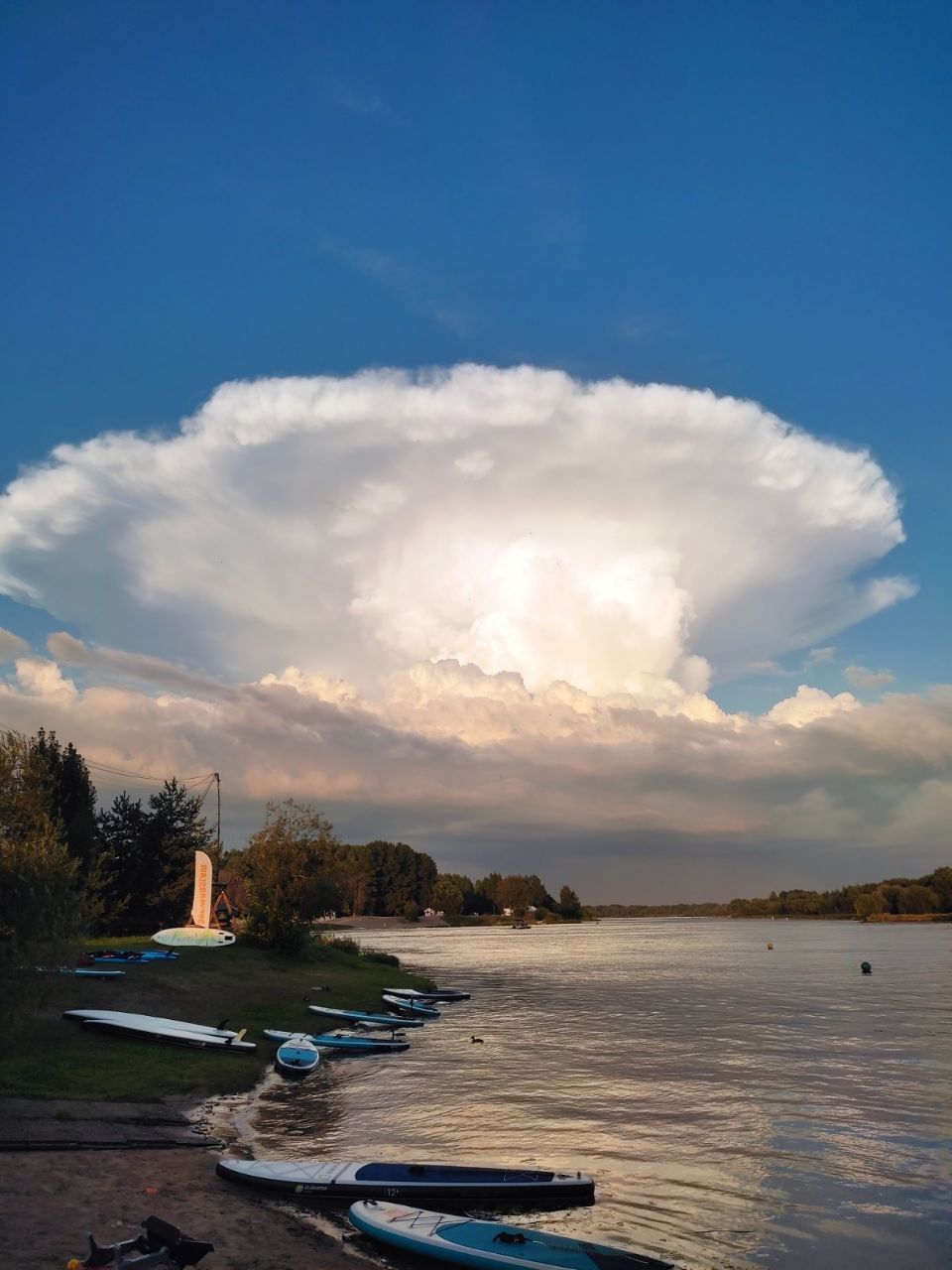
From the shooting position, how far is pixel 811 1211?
2108cm

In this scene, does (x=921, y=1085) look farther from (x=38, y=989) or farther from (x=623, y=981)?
(x=623, y=981)

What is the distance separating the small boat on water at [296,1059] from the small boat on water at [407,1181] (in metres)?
16.0

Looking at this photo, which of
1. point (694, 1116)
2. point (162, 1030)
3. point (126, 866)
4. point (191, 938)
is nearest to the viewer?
point (694, 1116)

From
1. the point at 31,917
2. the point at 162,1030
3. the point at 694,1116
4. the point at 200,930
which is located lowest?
the point at 694,1116

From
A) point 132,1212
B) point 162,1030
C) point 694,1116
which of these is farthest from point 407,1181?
point 162,1030

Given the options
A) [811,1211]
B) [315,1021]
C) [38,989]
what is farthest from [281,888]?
[811,1211]

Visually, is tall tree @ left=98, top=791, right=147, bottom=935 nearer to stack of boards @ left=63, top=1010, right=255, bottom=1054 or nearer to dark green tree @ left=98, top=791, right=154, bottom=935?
dark green tree @ left=98, top=791, right=154, bottom=935

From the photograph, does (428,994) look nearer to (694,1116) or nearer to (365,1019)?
(365,1019)

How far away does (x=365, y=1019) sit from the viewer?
50562mm

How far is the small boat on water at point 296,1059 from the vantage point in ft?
120

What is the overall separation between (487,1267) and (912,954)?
378ft

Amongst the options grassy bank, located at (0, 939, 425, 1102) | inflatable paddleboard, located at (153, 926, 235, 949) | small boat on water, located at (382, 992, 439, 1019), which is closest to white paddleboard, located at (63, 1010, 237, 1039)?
grassy bank, located at (0, 939, 425, 1102)

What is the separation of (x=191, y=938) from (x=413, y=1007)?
14.7 meters

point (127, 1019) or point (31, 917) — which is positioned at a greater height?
point (31, 917)
